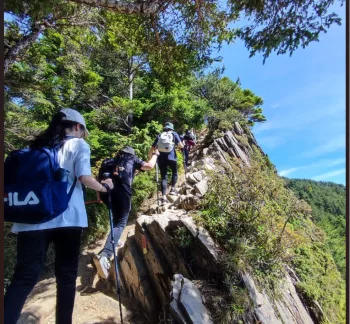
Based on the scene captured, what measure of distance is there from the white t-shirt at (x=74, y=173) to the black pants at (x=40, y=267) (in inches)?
3.3

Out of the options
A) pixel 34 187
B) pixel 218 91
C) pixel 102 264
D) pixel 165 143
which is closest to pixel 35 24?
pixel 165 143

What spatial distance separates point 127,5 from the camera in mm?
4484

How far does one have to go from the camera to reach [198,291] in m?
3.34

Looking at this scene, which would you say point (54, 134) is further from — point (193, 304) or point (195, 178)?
point (195, 178)

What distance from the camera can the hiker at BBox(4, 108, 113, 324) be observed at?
1.64 meters

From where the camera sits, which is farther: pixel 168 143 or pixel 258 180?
pixel 168 143

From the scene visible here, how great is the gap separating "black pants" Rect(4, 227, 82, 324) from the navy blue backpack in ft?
0.56

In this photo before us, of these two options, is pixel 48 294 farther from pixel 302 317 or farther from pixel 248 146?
pixel 248 146

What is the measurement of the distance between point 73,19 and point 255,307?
8112 mm

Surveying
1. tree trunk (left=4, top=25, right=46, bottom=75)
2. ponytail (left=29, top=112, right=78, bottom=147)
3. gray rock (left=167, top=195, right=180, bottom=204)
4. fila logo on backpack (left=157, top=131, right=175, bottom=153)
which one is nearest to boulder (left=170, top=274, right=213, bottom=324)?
ponytail (left=29, top=112, right=78, bottom=147)

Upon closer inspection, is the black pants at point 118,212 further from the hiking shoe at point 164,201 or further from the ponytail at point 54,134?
the hiking shoe at point 164,201

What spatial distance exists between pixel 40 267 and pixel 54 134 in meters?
1.02

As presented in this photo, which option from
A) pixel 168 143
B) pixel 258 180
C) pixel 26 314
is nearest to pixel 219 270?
pixel 258 180

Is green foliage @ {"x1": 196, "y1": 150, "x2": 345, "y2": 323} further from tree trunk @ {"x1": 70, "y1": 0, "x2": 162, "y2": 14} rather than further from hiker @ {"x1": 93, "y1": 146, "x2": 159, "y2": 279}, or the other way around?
tree trunk @ {"x1": 70, "y1": 0, "x2": 162, "y2": 14}
